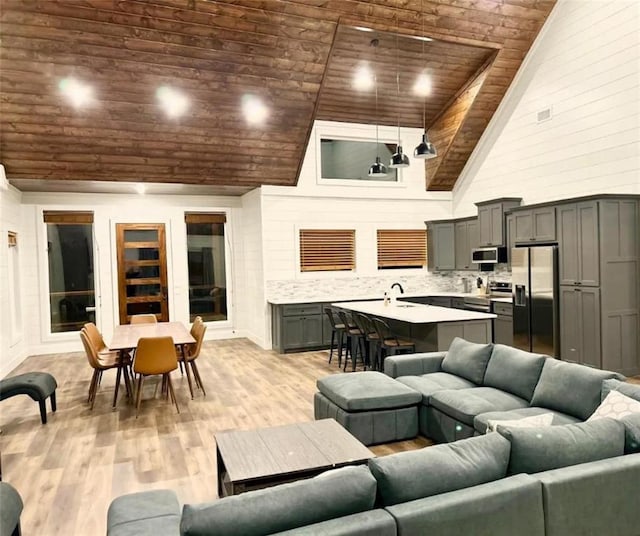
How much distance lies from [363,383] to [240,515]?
266 centimetres

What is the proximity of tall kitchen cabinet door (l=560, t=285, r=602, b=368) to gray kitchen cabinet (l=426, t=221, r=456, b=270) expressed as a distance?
121 inches

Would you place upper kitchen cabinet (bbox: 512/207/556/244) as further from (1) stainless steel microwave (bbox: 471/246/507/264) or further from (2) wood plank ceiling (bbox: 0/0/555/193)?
(2) wood plank ceiling (bbox: 0/0/555/193)

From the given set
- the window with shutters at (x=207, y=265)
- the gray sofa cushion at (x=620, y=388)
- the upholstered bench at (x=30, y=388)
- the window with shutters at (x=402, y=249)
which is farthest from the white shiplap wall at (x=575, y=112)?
the upholstered bench at (x=30, y=388)

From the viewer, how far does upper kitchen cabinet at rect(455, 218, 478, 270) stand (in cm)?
880

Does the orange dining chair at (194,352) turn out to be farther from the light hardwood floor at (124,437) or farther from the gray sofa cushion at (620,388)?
the gray sofa cushion at (620,388)

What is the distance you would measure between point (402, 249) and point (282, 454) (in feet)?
23.4

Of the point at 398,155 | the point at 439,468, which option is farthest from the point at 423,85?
the point at 439,468

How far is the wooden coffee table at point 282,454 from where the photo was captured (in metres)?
2.66

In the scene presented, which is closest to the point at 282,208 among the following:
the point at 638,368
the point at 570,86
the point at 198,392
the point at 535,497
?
the point at 198,392

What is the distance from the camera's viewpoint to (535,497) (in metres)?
2.07

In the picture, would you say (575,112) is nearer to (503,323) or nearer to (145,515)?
(503,323)

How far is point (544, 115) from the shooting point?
7.39m

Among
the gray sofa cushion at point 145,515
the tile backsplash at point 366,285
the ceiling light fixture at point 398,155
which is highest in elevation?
the ceiling light fixture at point 398,155

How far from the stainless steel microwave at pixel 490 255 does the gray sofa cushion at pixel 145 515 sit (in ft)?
22.6
